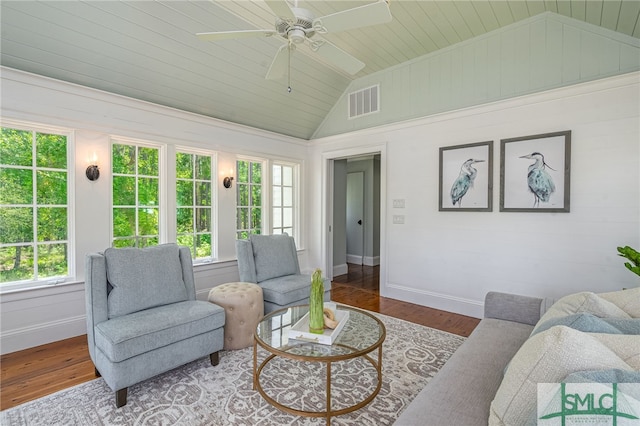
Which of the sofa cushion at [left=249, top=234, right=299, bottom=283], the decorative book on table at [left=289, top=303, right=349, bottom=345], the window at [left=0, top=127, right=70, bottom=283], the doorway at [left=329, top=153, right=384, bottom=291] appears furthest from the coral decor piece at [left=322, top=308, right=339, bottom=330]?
the doorway at [left=329, top=153, right=384, bottom=291]

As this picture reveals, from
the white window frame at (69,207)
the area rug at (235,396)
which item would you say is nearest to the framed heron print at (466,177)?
the area rug at (235,396)

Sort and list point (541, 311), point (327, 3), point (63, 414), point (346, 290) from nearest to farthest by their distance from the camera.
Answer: point (63, 414) → point (541, 311) → point (327, 3) → point (346, 290)

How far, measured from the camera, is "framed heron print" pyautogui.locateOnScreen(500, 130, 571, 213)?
3203 millimetres

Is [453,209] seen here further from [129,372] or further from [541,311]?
[129,372]

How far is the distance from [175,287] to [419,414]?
225cm

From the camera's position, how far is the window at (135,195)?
360cm

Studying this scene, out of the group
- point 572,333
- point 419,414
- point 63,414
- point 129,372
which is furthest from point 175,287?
point 572,333

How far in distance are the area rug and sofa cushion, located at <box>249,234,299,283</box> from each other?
1.05 metres

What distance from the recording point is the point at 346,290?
505cm

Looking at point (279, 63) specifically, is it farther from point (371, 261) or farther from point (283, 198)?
point (371, 261)

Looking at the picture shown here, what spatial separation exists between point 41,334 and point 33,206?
1.27m

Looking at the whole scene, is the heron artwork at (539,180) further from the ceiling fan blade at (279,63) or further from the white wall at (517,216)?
the ceiling fan blade at (279,63)

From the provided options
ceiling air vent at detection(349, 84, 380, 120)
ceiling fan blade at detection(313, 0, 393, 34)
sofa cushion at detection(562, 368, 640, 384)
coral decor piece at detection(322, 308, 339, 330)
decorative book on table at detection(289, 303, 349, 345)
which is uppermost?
ceiling air vent at detection(349, 84, 380, 120)

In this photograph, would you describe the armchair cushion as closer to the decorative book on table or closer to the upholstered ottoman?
the upholstered ottoman
